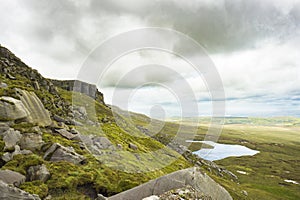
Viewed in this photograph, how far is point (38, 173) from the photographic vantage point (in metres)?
16.6

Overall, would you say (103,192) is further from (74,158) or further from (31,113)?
(31,113)

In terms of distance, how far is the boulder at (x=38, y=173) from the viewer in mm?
16406

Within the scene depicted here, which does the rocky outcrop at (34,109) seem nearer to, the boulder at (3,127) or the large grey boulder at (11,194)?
the boulder at (3,127)


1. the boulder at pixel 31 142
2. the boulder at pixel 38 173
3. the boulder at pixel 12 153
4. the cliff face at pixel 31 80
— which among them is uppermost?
the cliff face at pixel 31 80

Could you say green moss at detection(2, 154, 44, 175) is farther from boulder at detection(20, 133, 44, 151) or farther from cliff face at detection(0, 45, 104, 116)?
cliff face at detection(0, 45, 104, 116)

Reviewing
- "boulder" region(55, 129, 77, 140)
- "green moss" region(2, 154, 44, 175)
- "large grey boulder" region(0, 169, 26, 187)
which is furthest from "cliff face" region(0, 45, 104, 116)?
"large grey boulder" region(0, 169, 26, 187)

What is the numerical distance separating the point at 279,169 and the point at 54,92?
132466 mm

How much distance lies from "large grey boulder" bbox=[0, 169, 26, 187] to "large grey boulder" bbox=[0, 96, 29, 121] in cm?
1319

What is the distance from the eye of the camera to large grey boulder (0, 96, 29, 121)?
25.8 meters

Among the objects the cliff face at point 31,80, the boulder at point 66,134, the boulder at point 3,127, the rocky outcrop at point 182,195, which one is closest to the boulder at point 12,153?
the boulder at point 3,127

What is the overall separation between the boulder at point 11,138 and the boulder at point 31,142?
54 centimetres

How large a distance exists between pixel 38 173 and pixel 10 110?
14.2 m

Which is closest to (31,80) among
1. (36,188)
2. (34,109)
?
(34,109)

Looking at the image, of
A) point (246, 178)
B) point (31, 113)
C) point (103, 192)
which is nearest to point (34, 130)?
point (31, 113)
